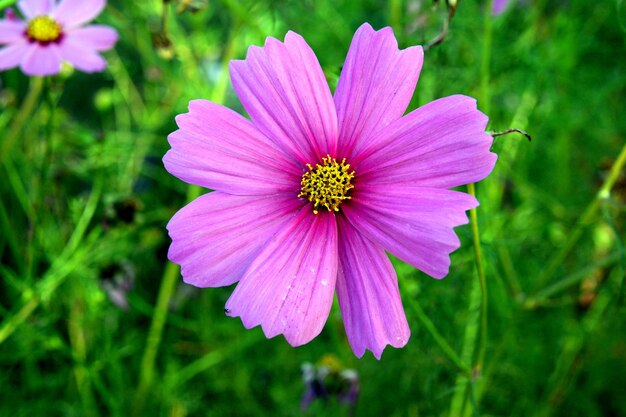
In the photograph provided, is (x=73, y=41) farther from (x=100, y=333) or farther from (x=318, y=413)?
(x=318, y=413)

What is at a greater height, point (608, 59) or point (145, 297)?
point (608, 59)

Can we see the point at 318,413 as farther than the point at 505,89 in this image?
No

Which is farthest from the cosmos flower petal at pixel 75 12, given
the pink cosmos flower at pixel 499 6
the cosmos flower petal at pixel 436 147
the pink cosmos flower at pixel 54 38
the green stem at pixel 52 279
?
the pink cosmos flower at pixel 499 6

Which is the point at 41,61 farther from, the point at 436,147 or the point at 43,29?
the point at 436,147

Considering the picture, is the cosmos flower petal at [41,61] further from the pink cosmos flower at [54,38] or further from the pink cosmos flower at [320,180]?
the pink cosmos flower at [320,180]

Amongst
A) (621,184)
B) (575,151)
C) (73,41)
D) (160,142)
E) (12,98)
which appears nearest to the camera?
(73,41)

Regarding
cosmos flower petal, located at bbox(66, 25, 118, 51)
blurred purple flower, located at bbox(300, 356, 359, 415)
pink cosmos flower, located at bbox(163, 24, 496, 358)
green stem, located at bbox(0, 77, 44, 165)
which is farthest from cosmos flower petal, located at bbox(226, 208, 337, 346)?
green stem, located at bbox(0, 77, 44, 165)

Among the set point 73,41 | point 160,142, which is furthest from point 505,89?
point 73,41
